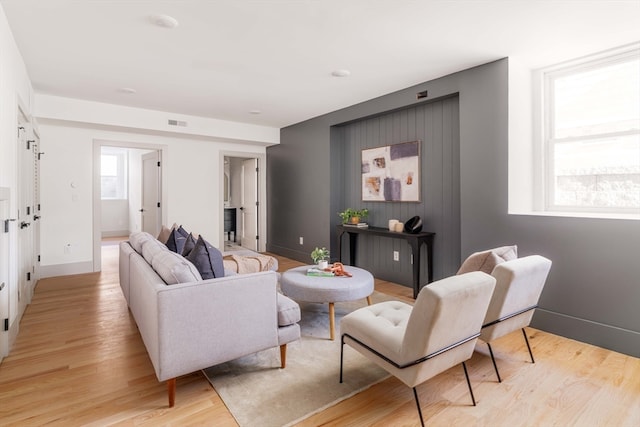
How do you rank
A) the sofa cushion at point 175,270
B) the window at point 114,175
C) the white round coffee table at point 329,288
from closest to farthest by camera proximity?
the sofa cushion at point 175,270 < the white round coffee table at point 329,288 < the window at point 114,175

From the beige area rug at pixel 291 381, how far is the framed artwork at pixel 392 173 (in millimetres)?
2331

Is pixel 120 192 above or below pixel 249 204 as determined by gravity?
above

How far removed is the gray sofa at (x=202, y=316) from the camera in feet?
5.97

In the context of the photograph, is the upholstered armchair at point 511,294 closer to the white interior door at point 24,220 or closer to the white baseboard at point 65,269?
the white interior door at point 24,220

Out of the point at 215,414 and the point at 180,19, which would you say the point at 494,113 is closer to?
A: the point at 180,19

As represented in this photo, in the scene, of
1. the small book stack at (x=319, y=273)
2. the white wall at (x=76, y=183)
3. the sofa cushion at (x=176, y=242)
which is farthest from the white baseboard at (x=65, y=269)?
the small book stack at (x=319, y=273)

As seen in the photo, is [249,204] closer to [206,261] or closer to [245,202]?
[245,202]

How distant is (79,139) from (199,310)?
464cm

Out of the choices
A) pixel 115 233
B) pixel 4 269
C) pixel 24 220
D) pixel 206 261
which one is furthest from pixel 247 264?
pixel 115 233

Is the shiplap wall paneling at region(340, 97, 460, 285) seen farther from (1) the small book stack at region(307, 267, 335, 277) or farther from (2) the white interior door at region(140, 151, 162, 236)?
(2) the white interior door at region(140, 151, 162, 236)

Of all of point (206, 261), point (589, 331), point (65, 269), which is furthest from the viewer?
point (65, 269)

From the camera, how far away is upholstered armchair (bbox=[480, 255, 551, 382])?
2070 mm

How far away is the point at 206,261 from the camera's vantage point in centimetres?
224

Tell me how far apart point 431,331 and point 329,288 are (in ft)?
4.26
